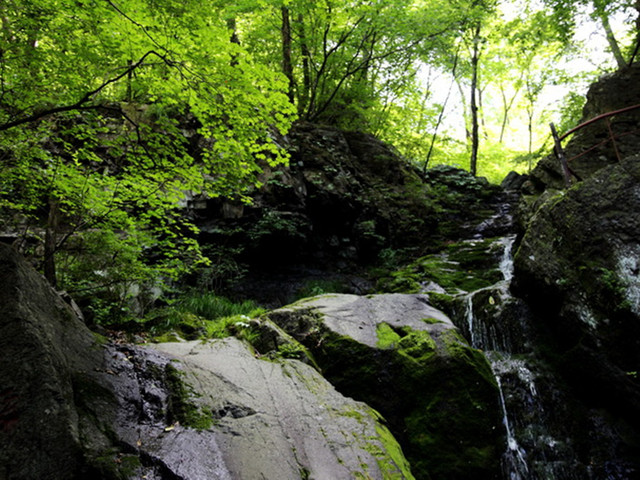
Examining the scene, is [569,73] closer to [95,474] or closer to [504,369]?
[504,369]

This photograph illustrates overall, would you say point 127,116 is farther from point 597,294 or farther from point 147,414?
point 597,294

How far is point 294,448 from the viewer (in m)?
2.65

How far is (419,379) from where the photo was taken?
4230 mm

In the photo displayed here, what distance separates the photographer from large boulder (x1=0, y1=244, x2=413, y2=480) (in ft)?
5.95

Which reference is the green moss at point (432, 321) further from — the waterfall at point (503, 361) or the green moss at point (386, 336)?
the waterfall at point (503, 361)

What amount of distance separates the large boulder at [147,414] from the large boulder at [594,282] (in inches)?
119

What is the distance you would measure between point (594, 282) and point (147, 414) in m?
5.33

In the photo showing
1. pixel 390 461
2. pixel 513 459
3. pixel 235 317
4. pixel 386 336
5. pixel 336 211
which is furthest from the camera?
pixel 336 211

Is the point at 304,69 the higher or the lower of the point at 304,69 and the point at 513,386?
the higher

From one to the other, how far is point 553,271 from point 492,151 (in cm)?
1855

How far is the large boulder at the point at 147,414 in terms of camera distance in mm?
1812

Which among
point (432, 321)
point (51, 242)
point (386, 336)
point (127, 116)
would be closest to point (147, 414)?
point (127, 116)

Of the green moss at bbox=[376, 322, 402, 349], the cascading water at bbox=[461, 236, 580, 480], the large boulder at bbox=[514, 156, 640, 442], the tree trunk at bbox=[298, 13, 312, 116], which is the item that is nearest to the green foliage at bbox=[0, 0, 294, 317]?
the green moss at bbox=[376, 322, 402, 349]

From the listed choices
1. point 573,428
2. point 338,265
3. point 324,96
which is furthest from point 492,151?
point 573,428
